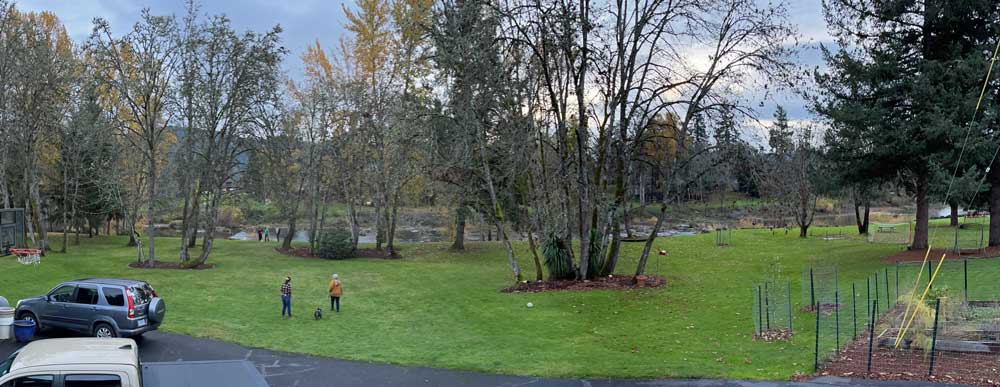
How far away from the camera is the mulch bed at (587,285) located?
24.2 metres

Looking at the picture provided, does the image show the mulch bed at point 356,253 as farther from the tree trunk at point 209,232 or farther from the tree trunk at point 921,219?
the tree trunk at point 921,219

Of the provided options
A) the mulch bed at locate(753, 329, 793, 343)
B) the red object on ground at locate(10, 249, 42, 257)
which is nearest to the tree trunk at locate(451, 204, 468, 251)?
the red object on ground at locate(10, 249, 42, 257)

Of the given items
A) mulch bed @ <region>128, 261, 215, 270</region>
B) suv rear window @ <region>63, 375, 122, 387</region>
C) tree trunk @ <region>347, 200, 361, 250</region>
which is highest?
tree trunk @ <region>347, 200, 361, 250</region>

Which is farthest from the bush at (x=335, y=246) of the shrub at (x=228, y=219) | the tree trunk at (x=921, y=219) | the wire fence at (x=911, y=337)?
the shrub at (x=228, y=219)

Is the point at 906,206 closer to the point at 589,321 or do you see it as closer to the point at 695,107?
the point at 695,107

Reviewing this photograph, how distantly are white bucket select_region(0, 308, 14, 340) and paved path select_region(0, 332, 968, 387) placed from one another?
26 cm

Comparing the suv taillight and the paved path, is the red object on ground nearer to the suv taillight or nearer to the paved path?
the paved path

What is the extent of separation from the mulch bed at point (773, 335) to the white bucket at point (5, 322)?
1786cm

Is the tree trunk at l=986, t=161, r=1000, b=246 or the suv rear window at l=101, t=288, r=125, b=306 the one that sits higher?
the tree trunk at l=986, t=161, r=1000, b=246

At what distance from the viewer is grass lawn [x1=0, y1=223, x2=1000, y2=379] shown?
14.5 meters

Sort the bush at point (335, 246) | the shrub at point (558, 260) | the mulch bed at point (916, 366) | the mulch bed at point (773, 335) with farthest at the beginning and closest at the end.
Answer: the bush at point (335, 246)
the shrub at point (558, 260)
the mulch bed at point (773, 335)
the mulch bed at point (916, 366)

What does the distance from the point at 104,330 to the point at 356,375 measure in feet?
22.6

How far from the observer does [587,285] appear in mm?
24469

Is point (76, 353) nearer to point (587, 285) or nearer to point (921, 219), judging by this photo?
point (587, 285)
